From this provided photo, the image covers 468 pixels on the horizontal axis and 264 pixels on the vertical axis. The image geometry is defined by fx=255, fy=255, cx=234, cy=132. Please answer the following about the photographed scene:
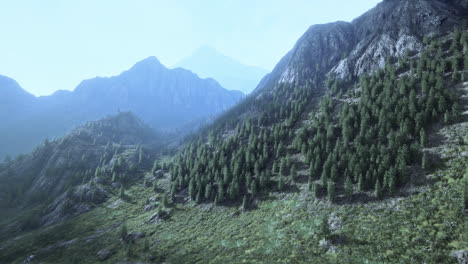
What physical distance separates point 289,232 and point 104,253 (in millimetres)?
52447

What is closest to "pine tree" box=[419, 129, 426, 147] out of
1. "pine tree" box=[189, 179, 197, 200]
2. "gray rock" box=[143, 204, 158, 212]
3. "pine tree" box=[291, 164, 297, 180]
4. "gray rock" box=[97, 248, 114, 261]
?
"pine tree" box=[291, 164, 297, 180]

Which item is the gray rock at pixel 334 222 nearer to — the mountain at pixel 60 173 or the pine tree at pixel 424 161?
the pine tree at pixel 424 161

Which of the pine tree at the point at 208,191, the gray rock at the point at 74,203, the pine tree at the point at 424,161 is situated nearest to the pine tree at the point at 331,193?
the pine tree at the point at 424,161

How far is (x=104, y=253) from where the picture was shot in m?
72.2

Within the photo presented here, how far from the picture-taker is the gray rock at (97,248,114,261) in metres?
70.4

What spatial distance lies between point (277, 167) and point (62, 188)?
134 meters

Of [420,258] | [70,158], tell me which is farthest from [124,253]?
[70,158]

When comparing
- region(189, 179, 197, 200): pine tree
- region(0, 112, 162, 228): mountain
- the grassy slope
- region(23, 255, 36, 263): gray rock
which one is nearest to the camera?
the grassy slope

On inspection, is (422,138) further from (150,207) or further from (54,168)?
(54,168)

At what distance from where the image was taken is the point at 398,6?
179000mm

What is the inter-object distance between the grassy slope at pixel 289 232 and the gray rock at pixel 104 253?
5.94 ft

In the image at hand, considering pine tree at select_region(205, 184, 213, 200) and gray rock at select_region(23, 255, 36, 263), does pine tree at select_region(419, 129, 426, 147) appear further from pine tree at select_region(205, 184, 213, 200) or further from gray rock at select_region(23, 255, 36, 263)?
gray rock at select_region(23, 255, 36, 263)

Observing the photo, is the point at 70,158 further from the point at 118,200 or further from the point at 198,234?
the point at 198,234

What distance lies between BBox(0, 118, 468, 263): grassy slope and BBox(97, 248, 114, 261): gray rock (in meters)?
1.81
